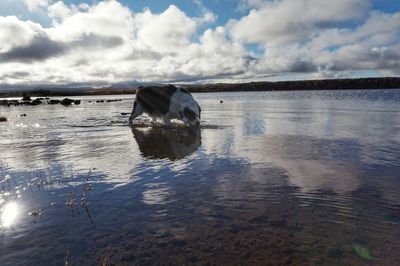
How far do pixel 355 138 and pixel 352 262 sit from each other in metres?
12.2

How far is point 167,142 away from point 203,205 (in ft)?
29.7

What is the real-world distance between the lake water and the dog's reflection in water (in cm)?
16

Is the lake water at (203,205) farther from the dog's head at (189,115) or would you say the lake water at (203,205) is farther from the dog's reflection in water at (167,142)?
the dog's head at (189,115)

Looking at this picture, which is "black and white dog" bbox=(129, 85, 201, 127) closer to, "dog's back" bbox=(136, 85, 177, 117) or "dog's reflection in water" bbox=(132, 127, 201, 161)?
"dog's back" bbox=(136, 85, 177, 117)

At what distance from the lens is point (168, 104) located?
2303 cm

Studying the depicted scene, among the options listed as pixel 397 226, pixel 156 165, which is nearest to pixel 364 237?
pixel 397 226

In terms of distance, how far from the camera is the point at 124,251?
5676mm

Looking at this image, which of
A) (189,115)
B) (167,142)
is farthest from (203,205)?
(189,115)

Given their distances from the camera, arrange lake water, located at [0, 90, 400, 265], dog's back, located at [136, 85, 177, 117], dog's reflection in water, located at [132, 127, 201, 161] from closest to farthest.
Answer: lake water, located at [0, 90, 400, 265] → dog's reflection in water, located at [132, 127, 201, 161] → dog's back, located at [136, 85, 177, 117]

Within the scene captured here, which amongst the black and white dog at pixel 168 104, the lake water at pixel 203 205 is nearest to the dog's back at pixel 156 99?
the black and white dog at pixel 168 104

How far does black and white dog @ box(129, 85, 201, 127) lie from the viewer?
893 inches

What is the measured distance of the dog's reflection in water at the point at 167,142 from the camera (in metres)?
13.4

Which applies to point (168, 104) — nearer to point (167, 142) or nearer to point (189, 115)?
point (189, 115)

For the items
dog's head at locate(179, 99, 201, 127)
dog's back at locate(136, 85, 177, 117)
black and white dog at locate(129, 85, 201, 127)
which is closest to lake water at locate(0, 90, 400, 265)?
dog's head at locate(179, 99, 201, 127)
